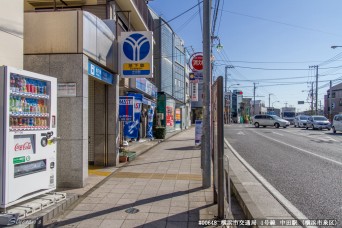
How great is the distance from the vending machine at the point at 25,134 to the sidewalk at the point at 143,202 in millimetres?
780

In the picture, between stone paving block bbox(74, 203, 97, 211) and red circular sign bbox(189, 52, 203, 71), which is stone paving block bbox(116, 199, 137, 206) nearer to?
stone paving block bbox(74, 203, 97, 211)

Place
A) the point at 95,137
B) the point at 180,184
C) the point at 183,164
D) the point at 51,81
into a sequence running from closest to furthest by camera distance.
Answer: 1. the point at 51,81
2. the point at 180,184
3. the point at 95,137
4. the point at 183,164

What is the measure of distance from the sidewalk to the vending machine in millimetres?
780

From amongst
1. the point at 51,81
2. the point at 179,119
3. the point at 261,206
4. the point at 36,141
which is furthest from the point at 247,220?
the point at 179,119

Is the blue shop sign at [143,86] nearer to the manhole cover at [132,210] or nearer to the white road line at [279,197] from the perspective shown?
the white road line at [279,197]

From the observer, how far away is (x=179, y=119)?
116 feet

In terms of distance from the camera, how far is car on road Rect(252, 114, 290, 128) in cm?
4078

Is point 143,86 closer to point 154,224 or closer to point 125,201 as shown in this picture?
point 125,201

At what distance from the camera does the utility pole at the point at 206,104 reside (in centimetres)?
741

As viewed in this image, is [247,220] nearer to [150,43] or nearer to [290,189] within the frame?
[290,189]

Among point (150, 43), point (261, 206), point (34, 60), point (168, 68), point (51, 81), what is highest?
point (168, 68)

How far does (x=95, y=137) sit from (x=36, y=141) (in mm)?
4768

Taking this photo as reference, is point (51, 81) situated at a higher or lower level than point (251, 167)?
higher

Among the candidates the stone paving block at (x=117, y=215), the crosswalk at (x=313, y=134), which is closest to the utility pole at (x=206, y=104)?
the stone paving block at (x=117, y=215)
